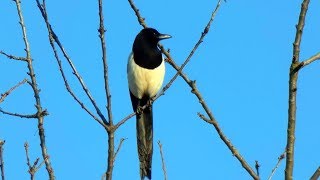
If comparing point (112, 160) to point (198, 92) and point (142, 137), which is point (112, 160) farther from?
point (142, 137)

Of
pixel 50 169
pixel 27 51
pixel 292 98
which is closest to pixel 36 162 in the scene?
pixel 50 169

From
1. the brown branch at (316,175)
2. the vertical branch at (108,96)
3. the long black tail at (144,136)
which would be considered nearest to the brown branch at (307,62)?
the brown branch at (316,175)

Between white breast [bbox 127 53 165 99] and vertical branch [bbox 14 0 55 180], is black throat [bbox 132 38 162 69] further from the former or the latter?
vertical branch [bbox 14 0 55 180]

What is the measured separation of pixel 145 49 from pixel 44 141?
2949mm

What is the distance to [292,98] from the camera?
7.44 feet

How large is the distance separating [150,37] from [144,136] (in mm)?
967

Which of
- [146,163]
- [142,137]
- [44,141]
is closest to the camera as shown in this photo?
[44,141]

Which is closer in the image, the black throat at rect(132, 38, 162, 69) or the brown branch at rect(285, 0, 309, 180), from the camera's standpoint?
the brown branch at rect(285, 0, 309, 180)

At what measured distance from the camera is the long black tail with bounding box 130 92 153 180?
15.7ft

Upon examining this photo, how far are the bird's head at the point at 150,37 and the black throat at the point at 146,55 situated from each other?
0.02m

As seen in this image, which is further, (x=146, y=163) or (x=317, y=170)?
(x=146, y=163)

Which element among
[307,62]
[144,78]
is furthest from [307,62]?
[144,78]

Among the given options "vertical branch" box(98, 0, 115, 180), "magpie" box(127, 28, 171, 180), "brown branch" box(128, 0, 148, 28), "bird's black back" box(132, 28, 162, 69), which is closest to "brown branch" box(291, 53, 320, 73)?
"vertical branch" box(98, 0, 115, 180)

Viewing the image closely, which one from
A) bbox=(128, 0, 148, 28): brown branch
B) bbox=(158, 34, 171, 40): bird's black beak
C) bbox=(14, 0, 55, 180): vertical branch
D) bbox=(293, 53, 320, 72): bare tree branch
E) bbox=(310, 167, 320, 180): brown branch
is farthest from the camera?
bbox=(158, 34, 171, 40): bird's black beak
